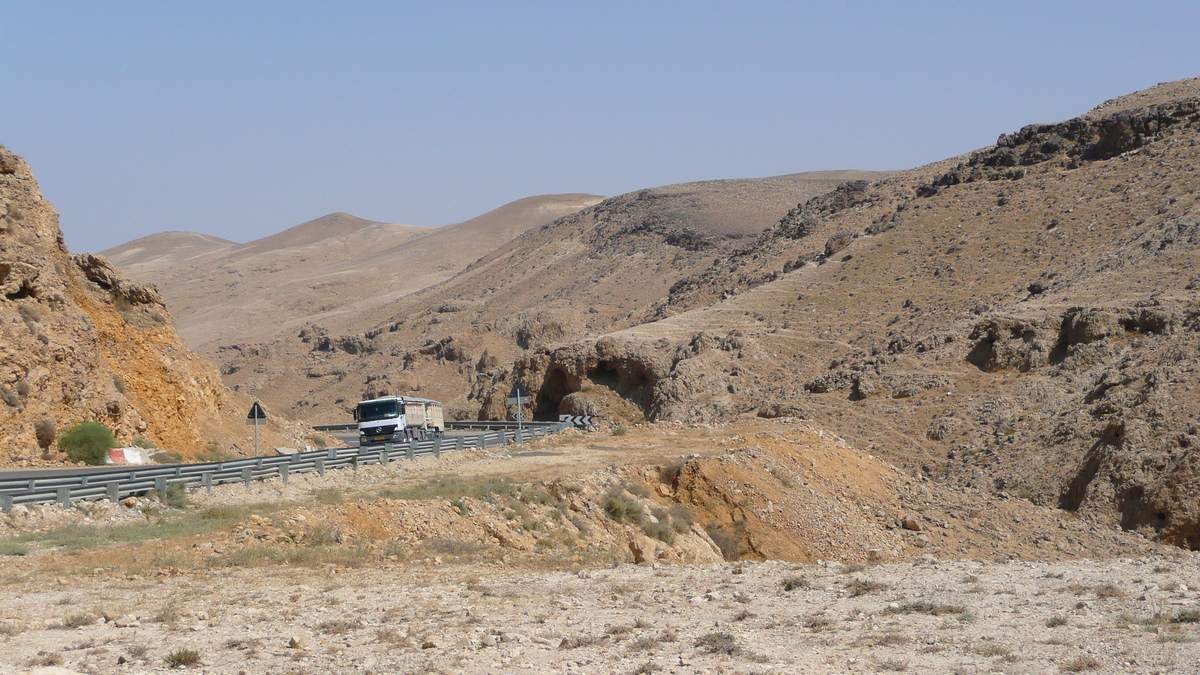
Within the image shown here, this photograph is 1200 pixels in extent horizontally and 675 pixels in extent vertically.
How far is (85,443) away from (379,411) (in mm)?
12959

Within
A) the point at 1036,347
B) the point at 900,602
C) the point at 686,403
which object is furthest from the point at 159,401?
the point at 1036,347

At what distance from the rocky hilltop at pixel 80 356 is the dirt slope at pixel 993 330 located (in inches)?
728

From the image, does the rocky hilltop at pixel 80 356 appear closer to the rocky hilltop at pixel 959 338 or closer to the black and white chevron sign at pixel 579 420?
the black and white chevron sign at pixel 579 420

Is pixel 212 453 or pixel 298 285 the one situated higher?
pixel 298 285

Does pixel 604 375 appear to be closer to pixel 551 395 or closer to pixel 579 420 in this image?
pixel 551 395

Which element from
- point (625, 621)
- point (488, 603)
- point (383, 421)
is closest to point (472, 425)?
point (383, 421)

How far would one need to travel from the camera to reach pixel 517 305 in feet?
334

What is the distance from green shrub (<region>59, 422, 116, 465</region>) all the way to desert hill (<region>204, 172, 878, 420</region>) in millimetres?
29284

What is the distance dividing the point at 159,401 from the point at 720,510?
666 inches

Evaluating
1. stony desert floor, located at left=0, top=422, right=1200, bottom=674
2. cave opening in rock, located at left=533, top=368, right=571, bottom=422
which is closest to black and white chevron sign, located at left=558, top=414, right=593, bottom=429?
cave opening in rock, located at left=533, top=368, right=571, bottom=422

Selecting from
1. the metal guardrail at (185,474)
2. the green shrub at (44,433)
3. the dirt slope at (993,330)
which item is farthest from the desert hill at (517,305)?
the green shrub at (44,433)

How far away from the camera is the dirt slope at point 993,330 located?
3278 centimetres

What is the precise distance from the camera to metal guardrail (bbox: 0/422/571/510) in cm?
1911

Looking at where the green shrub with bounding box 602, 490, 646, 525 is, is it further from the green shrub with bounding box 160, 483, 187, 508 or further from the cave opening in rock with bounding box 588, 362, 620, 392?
the cave opening in rock with bounding box 588, 362, 620, 392
